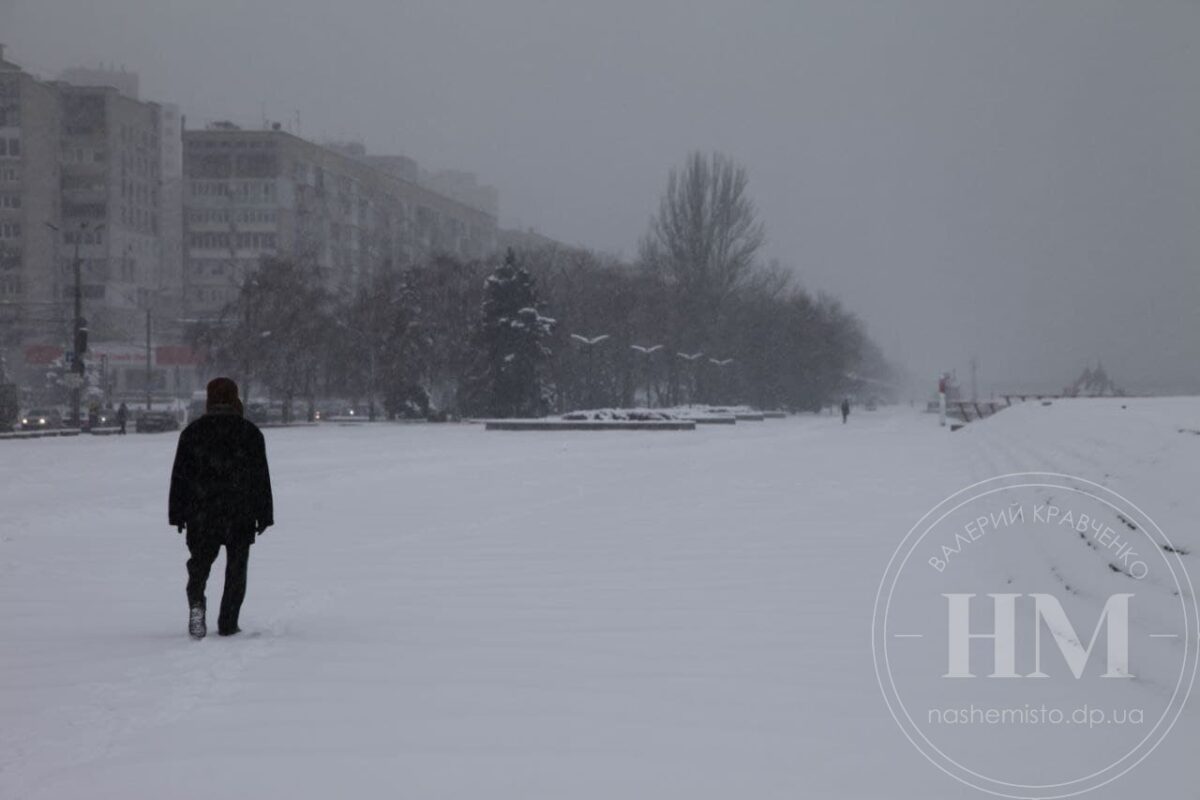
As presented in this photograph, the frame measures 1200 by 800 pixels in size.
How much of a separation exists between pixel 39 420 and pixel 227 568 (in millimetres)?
47122

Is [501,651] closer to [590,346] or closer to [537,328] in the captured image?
[537,328]

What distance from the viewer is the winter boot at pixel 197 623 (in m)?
7.60

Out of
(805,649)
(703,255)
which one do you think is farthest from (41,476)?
(703,255)

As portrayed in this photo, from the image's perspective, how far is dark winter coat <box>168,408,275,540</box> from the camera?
748 centimetres

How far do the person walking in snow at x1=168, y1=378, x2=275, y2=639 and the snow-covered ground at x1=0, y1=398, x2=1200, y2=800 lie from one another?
1.07 feet

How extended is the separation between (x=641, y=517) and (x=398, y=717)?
30.3 feet

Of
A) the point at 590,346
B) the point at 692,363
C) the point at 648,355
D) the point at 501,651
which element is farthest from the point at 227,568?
the point at 692,363

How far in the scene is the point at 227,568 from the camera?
7.53m

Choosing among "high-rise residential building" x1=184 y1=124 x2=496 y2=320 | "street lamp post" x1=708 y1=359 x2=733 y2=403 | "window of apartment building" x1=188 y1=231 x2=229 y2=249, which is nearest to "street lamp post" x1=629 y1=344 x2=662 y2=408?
"street lamp post" x1=708 y1=359 x2=733 y2=403

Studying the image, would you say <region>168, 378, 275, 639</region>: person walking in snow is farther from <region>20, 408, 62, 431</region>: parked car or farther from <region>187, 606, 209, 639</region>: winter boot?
<region>20, 408, 62, 431</region>: parked car

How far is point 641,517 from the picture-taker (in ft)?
48.8

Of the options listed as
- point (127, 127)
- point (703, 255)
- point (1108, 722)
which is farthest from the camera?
point (127, 127)

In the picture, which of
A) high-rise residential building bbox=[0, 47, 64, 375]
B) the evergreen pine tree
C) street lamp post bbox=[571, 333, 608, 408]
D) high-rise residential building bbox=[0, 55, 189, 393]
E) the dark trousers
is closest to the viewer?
the dark trousers

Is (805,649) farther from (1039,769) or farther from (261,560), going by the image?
(261,560)
